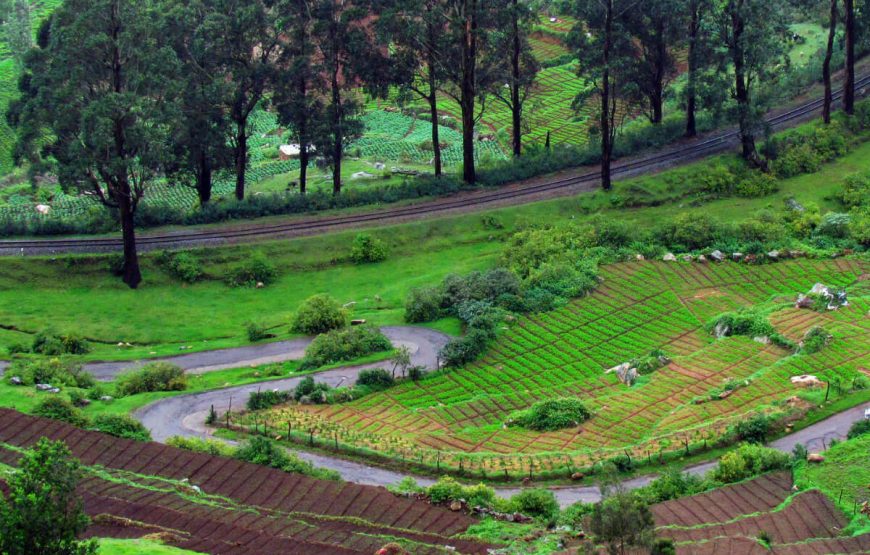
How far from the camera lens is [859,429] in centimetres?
4494

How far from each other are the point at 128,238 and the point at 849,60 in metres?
50.9

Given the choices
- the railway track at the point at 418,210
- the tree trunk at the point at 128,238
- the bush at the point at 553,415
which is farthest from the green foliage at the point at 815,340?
the tree trunk at the point at 128,238

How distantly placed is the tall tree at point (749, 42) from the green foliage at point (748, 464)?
3522 centimetres

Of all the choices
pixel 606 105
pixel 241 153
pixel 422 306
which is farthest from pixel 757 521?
pixel 241 153

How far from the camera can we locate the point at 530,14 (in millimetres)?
73375

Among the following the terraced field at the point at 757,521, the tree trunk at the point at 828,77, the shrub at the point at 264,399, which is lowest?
the terraced field at the point at 757,521

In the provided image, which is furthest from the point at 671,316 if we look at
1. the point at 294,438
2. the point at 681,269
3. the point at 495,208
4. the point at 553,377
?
the point at 294,438

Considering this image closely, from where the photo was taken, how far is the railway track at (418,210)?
66938mm

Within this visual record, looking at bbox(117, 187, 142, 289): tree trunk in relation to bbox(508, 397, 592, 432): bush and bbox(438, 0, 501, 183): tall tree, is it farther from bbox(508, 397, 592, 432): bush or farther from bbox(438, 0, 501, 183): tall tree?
bbox(508, 397, 592, 432): bush

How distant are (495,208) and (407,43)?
40.1 feet

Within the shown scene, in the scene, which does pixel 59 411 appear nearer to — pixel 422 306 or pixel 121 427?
pixel 121 427

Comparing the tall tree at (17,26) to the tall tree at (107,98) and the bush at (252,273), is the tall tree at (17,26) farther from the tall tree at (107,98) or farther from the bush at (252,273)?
the bush at (252,273)

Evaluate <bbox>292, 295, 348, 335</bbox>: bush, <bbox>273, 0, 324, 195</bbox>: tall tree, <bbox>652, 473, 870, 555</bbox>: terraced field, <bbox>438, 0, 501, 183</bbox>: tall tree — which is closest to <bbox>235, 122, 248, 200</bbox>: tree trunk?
<bbox>273, 0, 324, 195</bbox>: tall tree

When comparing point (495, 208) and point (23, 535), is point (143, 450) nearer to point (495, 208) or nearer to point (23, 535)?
point (23, 535)
